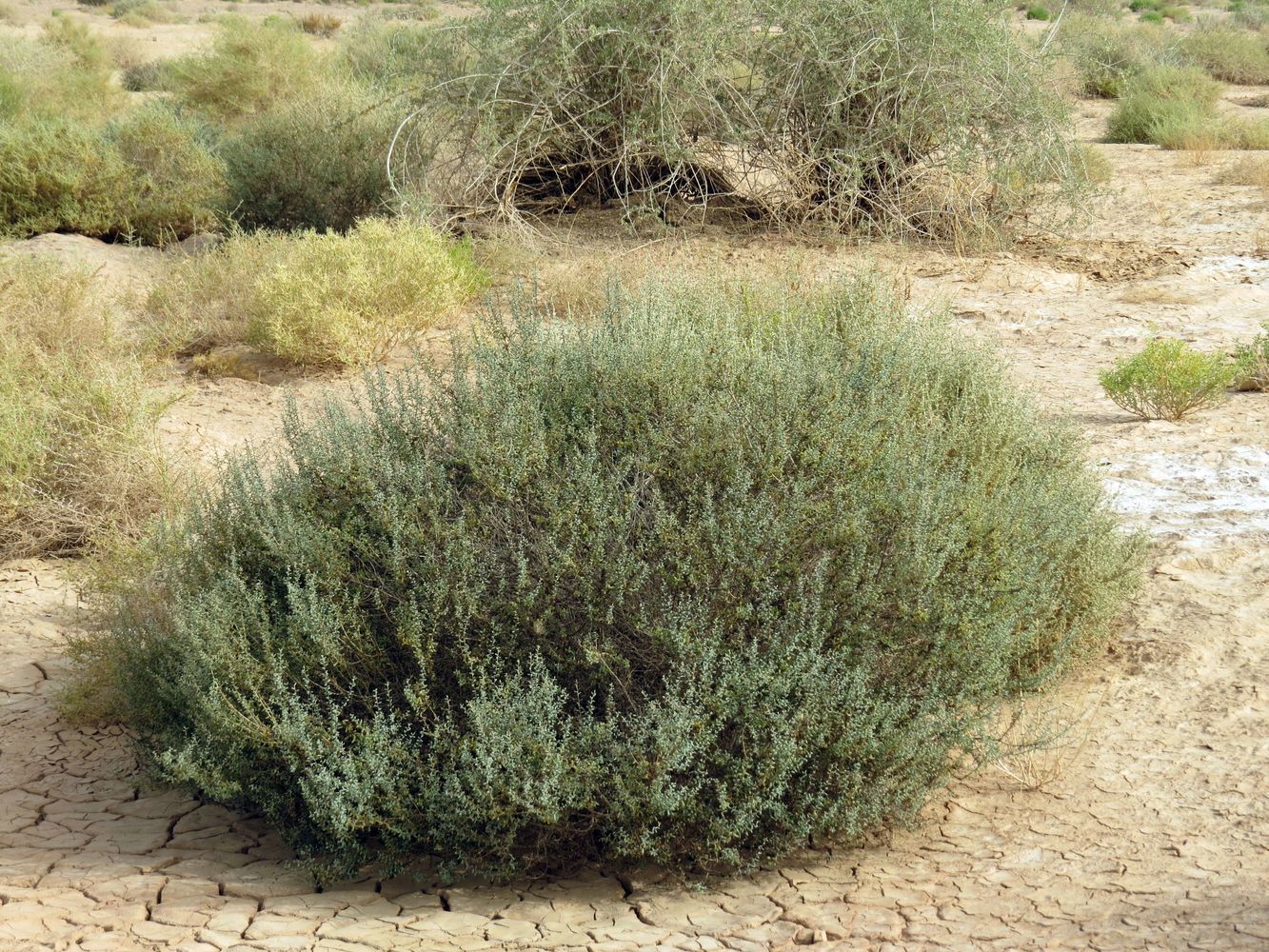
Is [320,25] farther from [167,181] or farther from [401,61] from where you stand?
[401,61]

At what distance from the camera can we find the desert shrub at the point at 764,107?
32.1ft

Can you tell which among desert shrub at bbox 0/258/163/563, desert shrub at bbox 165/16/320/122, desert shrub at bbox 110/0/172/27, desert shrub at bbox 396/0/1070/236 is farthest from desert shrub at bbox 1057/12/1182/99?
desert shrub at bbox 110/0/172/27

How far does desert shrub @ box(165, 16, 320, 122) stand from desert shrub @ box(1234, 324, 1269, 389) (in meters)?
11.1

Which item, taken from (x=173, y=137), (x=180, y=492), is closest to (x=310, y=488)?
(x=180, y=492)

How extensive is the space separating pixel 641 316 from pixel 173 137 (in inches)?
333

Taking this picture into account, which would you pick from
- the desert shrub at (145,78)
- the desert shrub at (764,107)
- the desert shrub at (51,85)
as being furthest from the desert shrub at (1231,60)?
the desert shrub at (145,78)

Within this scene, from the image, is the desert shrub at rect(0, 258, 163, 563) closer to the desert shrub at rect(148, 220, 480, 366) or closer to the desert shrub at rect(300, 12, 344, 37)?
the desert shrub at rect(148, 220, 480, 366)

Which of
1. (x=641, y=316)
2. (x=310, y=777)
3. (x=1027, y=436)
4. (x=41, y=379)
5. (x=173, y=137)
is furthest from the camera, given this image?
(x=173, y=137)

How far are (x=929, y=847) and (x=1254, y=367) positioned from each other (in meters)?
4.53

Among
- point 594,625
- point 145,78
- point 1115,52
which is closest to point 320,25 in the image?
point 145,78

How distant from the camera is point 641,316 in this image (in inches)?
174

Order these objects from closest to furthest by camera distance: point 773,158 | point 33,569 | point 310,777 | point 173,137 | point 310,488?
point 310,777 < point 310,488 < point 33,569 < point 773,158 < point 173,137

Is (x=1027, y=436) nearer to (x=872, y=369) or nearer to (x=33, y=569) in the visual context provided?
(x=872, y=369)

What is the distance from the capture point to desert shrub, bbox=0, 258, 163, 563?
5691 millimetres
